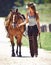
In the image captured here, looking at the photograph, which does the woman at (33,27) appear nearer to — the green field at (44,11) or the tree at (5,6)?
the green field at (44,11)

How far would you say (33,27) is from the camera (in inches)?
58.4

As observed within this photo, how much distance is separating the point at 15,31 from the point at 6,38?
0.09m

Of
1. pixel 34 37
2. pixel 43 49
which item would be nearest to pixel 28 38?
pixel 34 37

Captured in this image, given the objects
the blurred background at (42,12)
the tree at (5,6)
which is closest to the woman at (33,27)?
the blurred background at (42,12)

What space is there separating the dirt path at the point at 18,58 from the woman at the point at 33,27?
0.15ft

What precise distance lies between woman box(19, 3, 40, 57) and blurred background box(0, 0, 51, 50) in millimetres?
34

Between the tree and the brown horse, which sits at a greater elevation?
the tree

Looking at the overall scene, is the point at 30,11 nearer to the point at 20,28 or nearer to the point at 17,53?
the point at 20,28

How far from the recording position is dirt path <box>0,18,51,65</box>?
1.45m

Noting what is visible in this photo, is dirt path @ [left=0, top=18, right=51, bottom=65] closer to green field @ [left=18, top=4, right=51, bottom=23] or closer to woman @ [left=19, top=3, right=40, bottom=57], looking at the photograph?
woman @ [left=19, top=3, right=40, bottom=57]


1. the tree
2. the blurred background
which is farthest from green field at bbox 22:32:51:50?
the tree

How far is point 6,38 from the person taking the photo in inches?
58.2

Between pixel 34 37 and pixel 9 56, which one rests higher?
pixel 34 37

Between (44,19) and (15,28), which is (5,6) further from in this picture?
(44,19)
